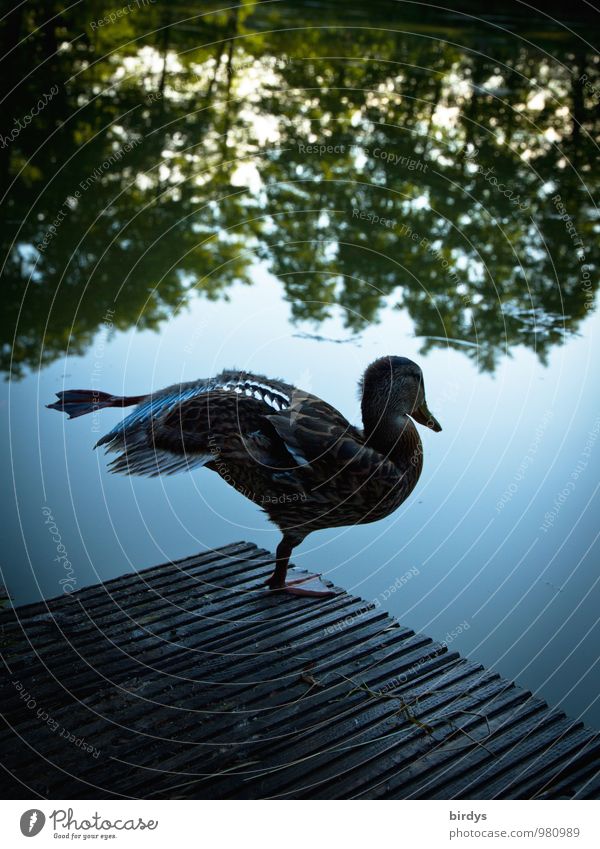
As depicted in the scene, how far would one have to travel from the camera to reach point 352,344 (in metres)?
7.55

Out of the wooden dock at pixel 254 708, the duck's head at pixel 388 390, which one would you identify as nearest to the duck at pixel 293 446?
the duck's head at pixel 388 390

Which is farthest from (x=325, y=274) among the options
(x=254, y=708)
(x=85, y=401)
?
(x=254, y=708)

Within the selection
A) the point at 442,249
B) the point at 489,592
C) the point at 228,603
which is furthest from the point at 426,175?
the point at 228,603

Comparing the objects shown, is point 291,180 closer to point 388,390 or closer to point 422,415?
point 422,415

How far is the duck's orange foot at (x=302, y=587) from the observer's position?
177 inches

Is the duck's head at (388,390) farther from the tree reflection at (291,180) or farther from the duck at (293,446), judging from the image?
the tree reflection at (291,180)

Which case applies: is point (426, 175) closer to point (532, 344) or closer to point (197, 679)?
point (532, 344)

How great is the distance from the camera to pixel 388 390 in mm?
4473

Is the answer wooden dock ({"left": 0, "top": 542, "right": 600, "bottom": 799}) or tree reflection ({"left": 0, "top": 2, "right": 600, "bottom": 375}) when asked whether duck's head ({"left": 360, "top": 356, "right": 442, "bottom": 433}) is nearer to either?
wooden dock ({"left": 0, "top": 542, "right": 600, "bottom": 799})

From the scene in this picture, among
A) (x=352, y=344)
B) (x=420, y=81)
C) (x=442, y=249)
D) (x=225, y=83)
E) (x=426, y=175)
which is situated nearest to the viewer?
(x=352, y=344)

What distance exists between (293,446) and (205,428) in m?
0.50

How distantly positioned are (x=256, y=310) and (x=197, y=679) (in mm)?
4607
